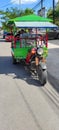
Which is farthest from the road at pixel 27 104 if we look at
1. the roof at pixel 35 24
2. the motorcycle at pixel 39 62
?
the roof at pixel 35 24

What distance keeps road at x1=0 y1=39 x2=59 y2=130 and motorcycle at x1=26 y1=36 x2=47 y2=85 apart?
272 millimetres

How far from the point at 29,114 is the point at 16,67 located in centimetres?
826

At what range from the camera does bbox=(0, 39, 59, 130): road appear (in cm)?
686

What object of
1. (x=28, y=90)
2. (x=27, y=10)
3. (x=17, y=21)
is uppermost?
(x=17, y=21)

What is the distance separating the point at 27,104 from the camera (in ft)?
28.0

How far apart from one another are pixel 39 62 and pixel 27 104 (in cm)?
347

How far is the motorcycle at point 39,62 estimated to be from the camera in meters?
11.1

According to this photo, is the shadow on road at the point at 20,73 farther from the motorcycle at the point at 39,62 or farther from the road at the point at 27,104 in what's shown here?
the motorcycle at the point at 39,62

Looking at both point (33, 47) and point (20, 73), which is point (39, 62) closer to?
point (33, 47)

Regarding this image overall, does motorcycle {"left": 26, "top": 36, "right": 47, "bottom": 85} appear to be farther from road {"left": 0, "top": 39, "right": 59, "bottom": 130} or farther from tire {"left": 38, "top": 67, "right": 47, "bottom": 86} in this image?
road {"left": 0, "top": 39, "right": 59, "bottom": 130}

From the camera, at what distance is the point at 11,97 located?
9289mm

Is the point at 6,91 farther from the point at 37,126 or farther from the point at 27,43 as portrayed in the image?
the point at 27,43

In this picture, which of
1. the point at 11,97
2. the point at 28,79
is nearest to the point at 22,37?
the point at 28,79

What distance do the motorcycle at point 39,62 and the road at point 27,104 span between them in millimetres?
272
